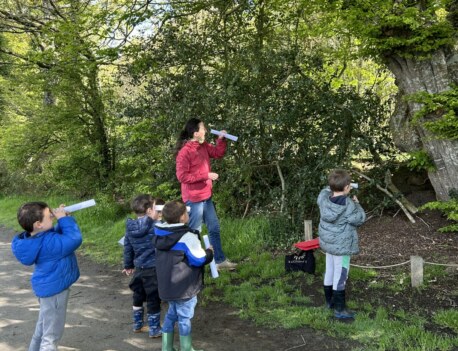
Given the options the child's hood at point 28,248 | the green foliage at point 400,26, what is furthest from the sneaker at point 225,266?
the green foliage at point 400,26

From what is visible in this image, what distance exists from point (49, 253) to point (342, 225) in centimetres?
262

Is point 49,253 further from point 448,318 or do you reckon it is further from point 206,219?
point 448,318

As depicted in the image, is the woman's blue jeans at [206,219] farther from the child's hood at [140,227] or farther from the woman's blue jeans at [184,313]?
the woman's blue jeans at [184,313]

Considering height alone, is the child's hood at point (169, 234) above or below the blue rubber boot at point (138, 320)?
above

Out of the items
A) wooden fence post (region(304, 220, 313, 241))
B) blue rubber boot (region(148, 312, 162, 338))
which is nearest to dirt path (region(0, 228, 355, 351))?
blue rubber boot (region(148, 312, 162, 338))

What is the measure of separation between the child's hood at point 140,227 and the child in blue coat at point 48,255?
0.76m

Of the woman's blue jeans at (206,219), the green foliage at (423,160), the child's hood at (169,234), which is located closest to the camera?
the child's hood at (169,234)

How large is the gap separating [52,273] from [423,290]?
3.69 meters

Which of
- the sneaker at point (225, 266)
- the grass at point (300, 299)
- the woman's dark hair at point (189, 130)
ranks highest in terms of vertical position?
the woman's dark hair at point (189, 130)

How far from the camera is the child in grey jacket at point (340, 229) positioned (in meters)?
4.10

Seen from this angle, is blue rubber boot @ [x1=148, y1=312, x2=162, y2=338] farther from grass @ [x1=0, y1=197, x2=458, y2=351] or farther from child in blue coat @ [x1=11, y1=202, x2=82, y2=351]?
child in blue coat @ [x1=11, y1=202, x2=82, y2=351]

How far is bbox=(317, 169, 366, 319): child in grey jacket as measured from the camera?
161 inches

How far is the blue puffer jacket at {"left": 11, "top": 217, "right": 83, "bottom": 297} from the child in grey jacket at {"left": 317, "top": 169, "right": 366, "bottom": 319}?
231cm

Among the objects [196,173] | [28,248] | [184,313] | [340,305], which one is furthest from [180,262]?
[196,173]
